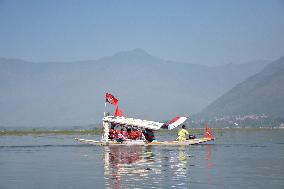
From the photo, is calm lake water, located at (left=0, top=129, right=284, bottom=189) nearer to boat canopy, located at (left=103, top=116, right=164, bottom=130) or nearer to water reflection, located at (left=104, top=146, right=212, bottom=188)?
water reflection, located at (left=104, top=146, right=212, bottom=188)

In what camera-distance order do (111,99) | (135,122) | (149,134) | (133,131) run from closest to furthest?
(149,134) → (135,122) → (133,131) → (111,99)

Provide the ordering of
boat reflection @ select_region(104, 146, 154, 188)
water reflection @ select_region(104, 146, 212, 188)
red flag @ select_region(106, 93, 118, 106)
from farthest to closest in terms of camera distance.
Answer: red flag @ select_region(106, 93, 118, 106), boat reflection @ select_region(104, 146, 154, 188), water reflection @ select_region(104, 146, 212, 188)

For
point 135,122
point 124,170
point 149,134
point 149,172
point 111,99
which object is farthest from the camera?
point 111,99

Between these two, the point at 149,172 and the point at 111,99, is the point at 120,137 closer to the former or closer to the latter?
the point at 111,99

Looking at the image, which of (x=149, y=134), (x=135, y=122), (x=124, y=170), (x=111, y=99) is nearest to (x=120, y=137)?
(x=135, y=122)

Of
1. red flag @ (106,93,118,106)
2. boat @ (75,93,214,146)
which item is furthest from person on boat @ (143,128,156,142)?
red flag @ (106,93,118,106)

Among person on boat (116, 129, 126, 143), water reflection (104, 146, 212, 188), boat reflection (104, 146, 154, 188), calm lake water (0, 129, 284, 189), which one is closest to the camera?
water reflection (104, 146, 212, 188)

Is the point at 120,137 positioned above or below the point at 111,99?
below

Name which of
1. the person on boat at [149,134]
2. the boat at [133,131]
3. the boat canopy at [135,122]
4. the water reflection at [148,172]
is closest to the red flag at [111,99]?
the boat at [133,131]

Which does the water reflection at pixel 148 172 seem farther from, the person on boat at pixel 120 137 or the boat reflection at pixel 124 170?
the person on boat at pixel 120 137

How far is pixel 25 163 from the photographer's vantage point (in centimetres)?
5962

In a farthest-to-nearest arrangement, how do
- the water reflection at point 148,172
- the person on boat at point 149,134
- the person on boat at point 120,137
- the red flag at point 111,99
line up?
the red flag at point 111,99 < the person on boat at point 149,134 < the person on boat at point 120,137 < the water reflection at point 148,172

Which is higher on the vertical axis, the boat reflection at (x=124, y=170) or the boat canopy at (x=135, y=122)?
the boat canopy at (x=135, y=122)

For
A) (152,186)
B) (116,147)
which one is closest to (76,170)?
(152,186)
